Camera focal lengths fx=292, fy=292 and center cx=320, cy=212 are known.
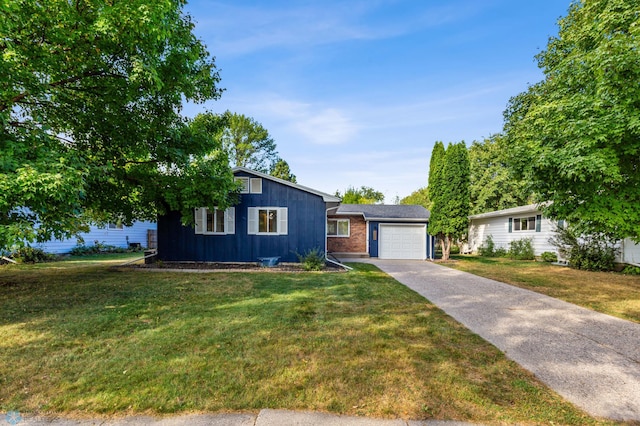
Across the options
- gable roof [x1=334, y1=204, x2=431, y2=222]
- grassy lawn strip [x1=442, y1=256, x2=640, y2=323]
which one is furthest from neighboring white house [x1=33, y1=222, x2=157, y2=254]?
grassy lawn strip [x1=442, y1=256, x2=640, y2=323]

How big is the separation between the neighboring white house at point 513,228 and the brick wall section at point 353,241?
28.6ft

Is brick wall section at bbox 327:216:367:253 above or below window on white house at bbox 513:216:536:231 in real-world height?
below

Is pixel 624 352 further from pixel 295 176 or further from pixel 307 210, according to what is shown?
pixel 295 176

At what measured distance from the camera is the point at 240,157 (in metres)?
35.8

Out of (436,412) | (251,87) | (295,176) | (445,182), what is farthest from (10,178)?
(295,176)

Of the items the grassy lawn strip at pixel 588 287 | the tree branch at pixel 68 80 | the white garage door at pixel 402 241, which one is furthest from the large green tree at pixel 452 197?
the tree branch at pixel 68 80

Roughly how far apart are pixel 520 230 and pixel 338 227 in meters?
11.0

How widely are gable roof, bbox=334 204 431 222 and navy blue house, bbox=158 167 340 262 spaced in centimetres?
530

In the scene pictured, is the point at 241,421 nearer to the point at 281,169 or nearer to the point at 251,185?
the point at 251,185

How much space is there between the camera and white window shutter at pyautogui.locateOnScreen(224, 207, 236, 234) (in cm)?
1273

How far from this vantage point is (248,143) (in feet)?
119

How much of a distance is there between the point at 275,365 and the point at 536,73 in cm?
2098

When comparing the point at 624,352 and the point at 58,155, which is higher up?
the point at 58,155

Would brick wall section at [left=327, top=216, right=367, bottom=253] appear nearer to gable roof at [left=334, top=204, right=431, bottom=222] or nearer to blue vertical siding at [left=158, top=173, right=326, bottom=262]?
gable roof at [left=334, top=204, right=431, bottom=222]
